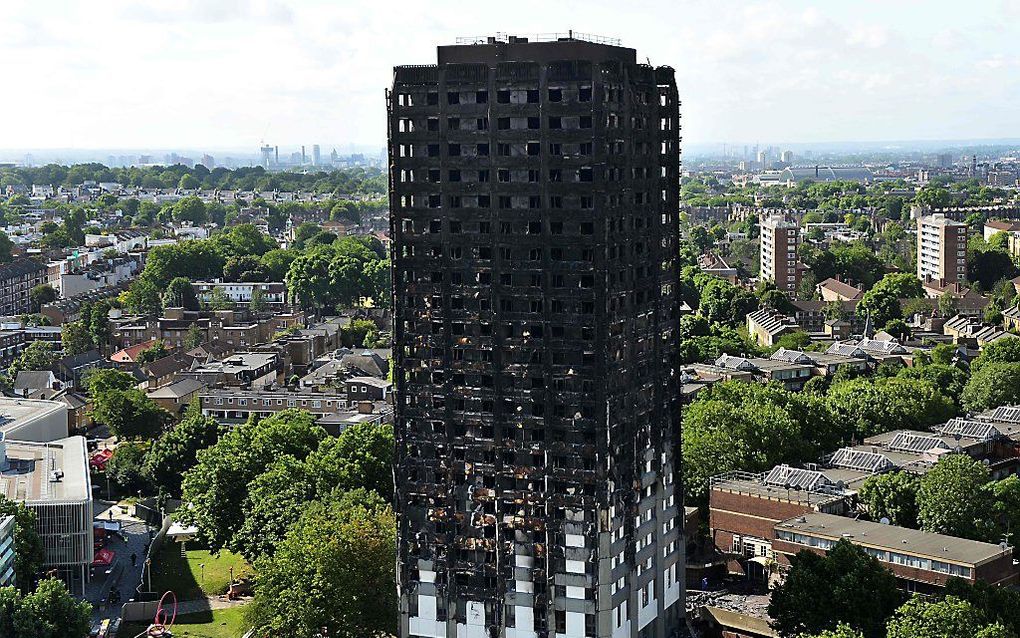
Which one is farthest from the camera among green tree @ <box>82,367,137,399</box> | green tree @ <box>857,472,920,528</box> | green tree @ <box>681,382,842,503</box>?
green tree @ <box>82,367,137,399</box>

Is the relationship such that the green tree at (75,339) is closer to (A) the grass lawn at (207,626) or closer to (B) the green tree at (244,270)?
(B) the green tree at (244,270)

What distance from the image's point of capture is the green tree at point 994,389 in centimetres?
8600

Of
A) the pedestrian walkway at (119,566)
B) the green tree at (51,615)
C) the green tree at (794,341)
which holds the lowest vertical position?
the pedestrian walkway at (119,566)

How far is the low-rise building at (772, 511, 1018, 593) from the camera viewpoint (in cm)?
5200

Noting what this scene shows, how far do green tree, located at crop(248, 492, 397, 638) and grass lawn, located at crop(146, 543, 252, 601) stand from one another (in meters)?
8.96

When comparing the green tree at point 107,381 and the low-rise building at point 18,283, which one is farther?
the low-rise building at point 18,283

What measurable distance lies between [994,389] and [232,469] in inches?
1746

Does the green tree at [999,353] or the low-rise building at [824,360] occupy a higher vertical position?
the green tree at [999,353]

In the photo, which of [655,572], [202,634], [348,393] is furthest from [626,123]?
[348,393]

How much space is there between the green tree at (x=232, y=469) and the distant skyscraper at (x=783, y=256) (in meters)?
80.0

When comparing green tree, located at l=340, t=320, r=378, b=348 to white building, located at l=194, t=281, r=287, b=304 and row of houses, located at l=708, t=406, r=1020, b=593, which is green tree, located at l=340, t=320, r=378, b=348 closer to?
white building, located at l=194, t=281, r=287, b=304

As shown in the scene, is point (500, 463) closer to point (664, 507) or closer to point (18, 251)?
point (664, 507)

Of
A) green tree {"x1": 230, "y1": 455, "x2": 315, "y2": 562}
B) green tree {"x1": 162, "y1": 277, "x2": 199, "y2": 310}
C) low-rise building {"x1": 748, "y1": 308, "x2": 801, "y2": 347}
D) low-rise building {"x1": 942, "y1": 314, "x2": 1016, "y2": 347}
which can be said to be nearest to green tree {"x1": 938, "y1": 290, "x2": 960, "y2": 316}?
low-rise building {"x1": 942, "y1": 314, "x2": 1016, "y2": 347}

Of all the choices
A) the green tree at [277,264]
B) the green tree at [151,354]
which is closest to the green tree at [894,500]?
the green tree at [151,354]
